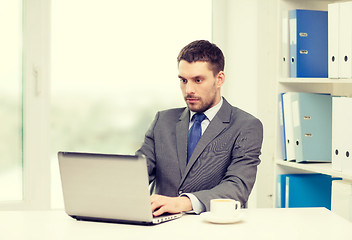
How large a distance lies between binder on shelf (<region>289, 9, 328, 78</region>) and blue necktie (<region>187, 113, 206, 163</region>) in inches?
25.7

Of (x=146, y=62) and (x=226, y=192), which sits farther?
(x=146, y=62)

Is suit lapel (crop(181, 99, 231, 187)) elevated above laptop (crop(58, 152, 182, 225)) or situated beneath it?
elevated above

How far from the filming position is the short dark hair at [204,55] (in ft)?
7.46

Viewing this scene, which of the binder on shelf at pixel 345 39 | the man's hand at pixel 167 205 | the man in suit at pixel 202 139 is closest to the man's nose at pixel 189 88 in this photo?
the man in suit at pixel 202 139

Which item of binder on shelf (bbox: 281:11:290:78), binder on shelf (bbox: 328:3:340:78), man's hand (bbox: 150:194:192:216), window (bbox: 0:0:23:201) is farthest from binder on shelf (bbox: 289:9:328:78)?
window (bbox: 0:0:23:201)

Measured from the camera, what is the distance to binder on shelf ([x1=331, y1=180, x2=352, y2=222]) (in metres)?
2.33

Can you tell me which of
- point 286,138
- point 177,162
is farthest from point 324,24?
point 177,162

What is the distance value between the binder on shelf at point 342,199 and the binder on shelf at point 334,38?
18.3 inches

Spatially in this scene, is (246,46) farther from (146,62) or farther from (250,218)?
(250,218)

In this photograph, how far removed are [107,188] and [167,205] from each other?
0.23 meters

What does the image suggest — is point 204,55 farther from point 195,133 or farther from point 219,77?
point 195,133

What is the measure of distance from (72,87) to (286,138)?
131 cm

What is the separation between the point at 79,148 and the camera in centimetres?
337

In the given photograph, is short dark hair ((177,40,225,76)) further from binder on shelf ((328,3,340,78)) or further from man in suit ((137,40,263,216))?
binder on shelf ((328,3,340,78))
